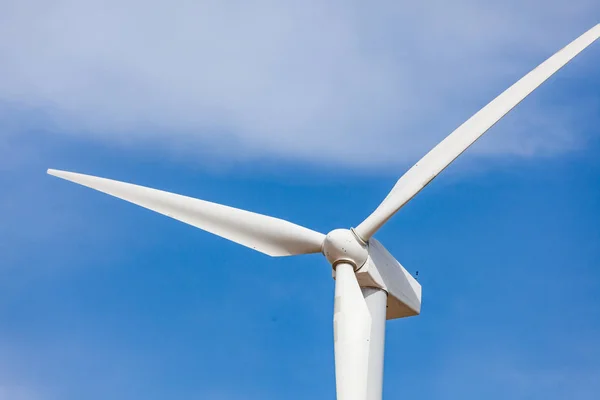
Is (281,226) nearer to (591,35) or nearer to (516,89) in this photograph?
(516,89)

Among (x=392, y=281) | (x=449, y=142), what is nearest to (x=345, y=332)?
(x=392, y=281)

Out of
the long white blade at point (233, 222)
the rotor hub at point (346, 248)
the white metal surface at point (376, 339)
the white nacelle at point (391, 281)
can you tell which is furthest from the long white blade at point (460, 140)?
the long white blade at point (233, 222)

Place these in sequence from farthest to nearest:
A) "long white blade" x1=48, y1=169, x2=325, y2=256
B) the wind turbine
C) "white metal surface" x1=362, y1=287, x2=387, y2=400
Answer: "long white blade" x1=48, y1=169, x2=325, y2=256 → the wind turbine → "white metal surface" x1=362, y1=287, x2=387, y2=400

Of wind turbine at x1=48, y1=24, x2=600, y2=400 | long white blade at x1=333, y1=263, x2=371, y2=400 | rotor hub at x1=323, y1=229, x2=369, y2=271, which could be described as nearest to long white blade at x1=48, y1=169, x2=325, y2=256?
wind turbine at x1=48, y1=24, x2=600, y2=400

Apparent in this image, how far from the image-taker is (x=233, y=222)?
26.7m

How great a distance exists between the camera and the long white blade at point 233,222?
2633 centimetres

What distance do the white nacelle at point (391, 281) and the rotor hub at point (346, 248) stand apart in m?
0.21

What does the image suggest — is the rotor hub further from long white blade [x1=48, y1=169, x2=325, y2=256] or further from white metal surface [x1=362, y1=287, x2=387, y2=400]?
white metal surface [x1=362, y1=287, x2=387, y2=400]

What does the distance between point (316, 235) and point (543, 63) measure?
A: 7619 mm

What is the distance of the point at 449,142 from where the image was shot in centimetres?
2638

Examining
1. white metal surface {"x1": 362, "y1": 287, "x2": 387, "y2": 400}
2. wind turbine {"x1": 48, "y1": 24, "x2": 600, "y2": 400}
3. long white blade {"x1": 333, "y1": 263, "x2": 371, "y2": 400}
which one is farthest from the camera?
wind turbine {"x1": 48, "y1": 24, "x2": 600, "y2": 400}

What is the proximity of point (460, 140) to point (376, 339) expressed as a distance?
18.7 feet

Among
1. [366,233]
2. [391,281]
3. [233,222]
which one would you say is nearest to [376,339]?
[391,281]

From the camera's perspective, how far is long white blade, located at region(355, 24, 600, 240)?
2562cm
